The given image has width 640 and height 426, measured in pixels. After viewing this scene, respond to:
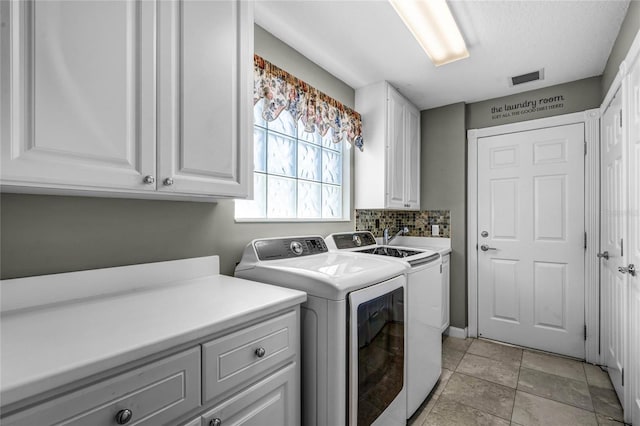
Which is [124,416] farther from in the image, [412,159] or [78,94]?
[412,159]

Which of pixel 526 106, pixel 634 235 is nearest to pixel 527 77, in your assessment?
pixel 526 106

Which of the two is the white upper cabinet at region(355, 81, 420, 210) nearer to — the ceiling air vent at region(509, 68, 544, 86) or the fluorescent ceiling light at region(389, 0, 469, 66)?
the fluorescent ceiling light at region(389, 0, 469, 66)

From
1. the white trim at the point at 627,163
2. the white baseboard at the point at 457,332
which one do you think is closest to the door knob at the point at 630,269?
the white trim at the point at 627,163

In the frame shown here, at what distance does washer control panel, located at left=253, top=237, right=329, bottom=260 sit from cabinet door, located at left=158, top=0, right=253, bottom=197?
0.45 metres

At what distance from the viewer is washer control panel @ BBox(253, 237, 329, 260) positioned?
176cm

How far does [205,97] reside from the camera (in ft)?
4.08

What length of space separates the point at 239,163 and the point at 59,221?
0.71m

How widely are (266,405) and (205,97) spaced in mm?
1205

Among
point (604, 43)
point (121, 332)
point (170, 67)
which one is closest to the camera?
point (121, 332)

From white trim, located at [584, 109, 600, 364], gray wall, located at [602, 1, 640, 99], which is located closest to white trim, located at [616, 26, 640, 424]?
gray wall, located at [602, 1, 640, 99]

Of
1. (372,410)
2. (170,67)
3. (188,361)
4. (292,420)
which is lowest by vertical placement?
(372,410)

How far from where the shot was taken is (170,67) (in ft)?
3.72

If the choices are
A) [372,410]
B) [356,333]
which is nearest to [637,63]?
[356,333]

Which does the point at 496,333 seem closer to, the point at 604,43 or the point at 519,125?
the point at 519,125
